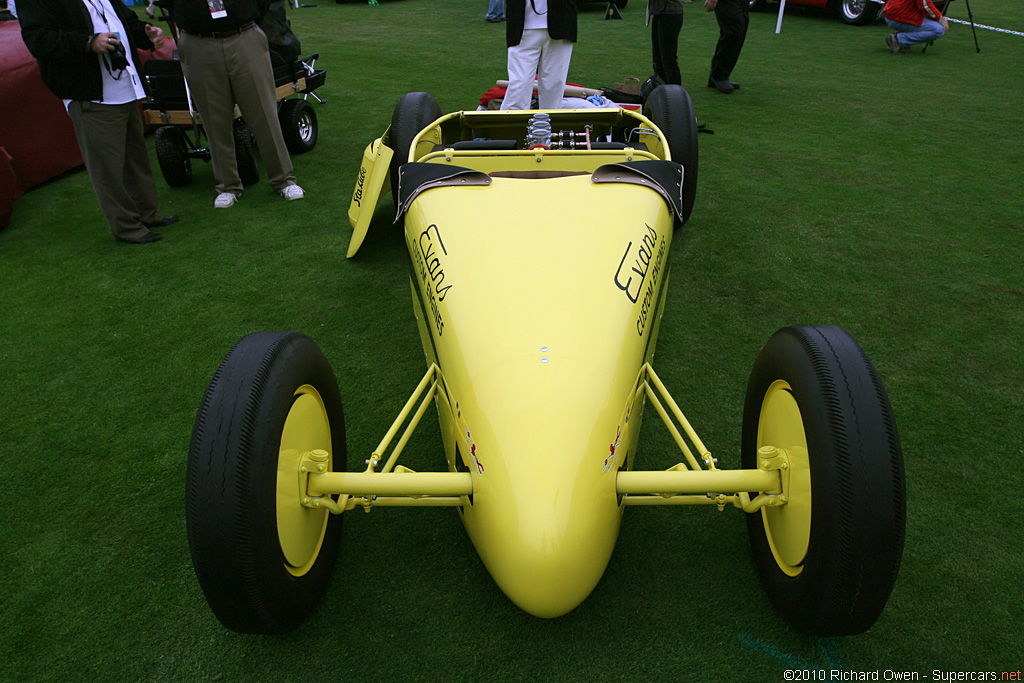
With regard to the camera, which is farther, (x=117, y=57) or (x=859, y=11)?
(x=859, y=11)

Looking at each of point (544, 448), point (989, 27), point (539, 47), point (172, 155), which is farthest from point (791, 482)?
point (989, 27)

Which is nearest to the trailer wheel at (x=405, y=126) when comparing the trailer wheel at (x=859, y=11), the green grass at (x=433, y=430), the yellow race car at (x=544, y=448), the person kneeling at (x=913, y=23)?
the green grass at (x=433, y=430)

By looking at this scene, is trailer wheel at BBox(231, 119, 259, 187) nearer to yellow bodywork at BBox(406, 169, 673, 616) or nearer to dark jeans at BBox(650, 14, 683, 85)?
yellow bodywork at BBox(406, 169, 673, 616)

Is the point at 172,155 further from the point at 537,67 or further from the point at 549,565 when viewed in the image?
the point at 549,565

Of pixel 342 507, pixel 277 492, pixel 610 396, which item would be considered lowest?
pixel 342 507

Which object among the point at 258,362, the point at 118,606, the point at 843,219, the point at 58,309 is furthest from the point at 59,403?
the point at 843,219

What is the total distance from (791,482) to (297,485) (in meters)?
1.40

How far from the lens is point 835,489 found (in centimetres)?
160

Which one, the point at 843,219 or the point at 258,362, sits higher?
the point at 258,362

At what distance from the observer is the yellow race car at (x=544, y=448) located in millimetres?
1614

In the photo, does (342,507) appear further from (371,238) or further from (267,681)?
(371,238)

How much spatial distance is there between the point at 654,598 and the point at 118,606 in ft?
5.74

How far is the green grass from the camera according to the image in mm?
1947

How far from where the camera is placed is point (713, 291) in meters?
3.89
